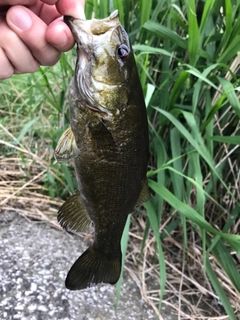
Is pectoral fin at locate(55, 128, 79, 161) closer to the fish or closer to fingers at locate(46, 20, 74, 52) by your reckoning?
the fish

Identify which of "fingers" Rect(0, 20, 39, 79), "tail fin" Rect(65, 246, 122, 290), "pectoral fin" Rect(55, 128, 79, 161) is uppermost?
"fingers" Rect(0, 20, 39, 79)

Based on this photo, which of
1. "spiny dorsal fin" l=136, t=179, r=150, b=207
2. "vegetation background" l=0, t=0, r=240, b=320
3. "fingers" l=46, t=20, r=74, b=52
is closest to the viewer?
"fingers" l=46, t=20, r=74, b=52

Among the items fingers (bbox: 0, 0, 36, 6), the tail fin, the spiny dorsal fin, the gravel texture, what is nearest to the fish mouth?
fingers (bbox: 0, 0, 36, 6)

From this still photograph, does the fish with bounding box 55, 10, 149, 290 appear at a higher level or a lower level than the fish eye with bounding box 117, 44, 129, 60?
lower

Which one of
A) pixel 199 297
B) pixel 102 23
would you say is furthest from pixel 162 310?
pixel 102 23

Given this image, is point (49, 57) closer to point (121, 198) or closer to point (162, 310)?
point (121, 198)
